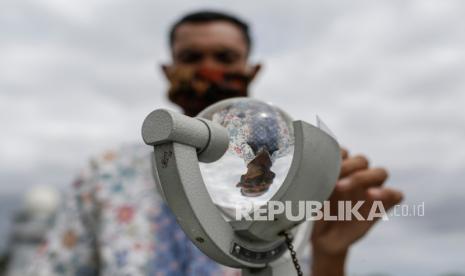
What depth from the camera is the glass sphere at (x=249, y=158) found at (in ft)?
2.06

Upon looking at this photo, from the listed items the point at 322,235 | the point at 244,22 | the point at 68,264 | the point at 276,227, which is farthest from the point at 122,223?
the point at 276,227

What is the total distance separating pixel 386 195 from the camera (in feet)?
3.32

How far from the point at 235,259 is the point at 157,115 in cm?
20

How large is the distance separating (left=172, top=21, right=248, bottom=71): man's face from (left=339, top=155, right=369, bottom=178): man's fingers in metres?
0.84

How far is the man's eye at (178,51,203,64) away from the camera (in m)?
1.83

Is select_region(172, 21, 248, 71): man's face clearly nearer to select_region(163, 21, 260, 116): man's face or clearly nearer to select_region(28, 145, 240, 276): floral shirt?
select_region(163, 21, 260, 116): man's face

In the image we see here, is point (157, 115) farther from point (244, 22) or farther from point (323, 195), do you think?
point (244, 22)

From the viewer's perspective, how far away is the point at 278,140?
65 cm

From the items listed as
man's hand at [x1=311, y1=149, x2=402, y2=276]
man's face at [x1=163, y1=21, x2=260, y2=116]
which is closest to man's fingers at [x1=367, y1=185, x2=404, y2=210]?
man's hand at [x1=311, y1=149, x2=402, y2=276]

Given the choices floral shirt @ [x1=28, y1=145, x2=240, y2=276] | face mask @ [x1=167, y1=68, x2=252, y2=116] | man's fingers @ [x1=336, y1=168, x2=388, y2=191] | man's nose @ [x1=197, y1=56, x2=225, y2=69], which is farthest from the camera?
man's nose @ [x1=197, y1=56, x2=225, y2=69]

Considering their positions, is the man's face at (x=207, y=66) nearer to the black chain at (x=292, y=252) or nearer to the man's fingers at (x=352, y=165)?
the man's fingers at (x=352, y=165)

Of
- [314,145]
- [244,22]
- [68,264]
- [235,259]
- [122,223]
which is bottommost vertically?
[68,264]

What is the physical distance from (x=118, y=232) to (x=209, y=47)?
684 millimetres

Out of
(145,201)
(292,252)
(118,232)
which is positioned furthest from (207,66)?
(292,252)
